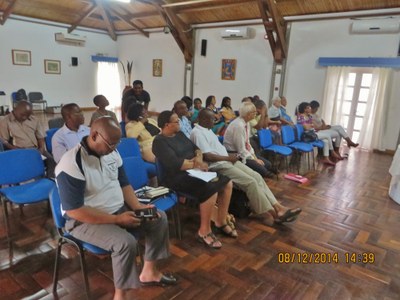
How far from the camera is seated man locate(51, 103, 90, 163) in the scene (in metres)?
2.83

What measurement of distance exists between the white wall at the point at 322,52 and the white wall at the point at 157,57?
3.98 meters

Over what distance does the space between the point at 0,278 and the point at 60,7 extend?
33.2 feet

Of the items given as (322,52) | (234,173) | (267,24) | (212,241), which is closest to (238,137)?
(234,173)

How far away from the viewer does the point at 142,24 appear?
35.6 feet

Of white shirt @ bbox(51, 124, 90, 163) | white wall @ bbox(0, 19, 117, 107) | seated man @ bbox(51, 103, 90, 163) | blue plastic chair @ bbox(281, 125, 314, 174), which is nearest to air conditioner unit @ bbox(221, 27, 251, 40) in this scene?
blue plastic chair @ bbox(281, 125, 314, 174)

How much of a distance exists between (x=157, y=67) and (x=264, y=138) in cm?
762

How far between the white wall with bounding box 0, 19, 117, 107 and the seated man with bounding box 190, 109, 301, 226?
9.32 m

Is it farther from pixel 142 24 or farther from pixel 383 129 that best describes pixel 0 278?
pixel 142 24

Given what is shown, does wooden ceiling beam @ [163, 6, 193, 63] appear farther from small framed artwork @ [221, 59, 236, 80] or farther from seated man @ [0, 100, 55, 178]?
seated man @ [0, 100, 55, 178]

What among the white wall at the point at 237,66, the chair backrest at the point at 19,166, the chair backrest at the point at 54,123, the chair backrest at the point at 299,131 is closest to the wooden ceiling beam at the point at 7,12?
the white wall at the point at 237,66

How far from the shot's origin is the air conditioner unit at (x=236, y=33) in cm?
850

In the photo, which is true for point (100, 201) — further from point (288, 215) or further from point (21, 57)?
point (21, 57)

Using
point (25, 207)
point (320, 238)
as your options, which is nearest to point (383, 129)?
point (320, 238)

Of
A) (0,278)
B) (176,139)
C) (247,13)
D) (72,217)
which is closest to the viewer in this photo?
(72,217)
